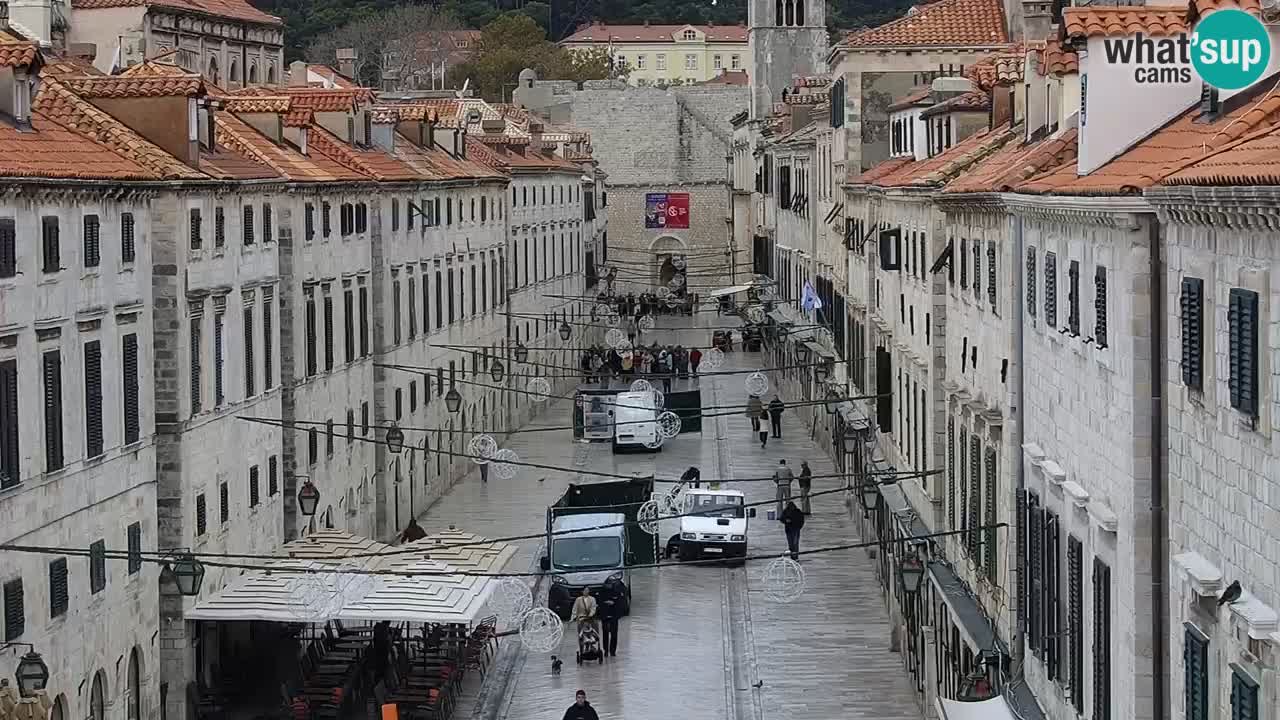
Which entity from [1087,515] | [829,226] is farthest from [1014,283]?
[829,226]

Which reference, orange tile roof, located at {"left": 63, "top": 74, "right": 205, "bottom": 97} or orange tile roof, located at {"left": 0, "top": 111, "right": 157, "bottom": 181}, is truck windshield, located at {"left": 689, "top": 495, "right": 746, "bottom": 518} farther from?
orange tile roof, located at {"left": 0, "top": 111, "right": 157, "bottom": 181}

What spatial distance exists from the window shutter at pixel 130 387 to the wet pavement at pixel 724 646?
6.99 m

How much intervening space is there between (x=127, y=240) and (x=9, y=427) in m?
6.05

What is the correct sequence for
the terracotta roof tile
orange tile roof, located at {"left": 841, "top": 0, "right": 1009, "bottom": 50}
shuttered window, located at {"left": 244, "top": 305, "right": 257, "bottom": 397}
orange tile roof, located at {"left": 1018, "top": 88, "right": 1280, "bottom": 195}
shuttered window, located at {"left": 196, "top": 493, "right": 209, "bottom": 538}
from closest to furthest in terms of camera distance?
orange tile roof, located at {"left": 1018, "top": 88, "right": 1280, "bottom": 195}, shuttered window, located at {"left": 196, "top": 493, "right": 209, "bottom": 538}, shuttered window, located at {"left": 244, "top": 305, "right": 257, "bottom": 397}, the terracotta roof tile, orange tile roof, located at {"left": 841, "top": 0, "right": 1009, "bottom": 50}

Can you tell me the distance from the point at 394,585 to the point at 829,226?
31516 mm

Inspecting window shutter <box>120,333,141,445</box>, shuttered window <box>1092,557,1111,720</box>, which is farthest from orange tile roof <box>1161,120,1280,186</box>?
window shutter <box>120,333,141,445</box>

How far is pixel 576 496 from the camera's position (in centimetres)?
4850

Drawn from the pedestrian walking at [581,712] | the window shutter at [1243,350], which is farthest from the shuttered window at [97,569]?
the window shutter at [1243,350]

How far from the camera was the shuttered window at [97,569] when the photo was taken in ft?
97.4

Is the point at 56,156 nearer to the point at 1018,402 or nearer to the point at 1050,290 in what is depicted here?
the point at 1018,402

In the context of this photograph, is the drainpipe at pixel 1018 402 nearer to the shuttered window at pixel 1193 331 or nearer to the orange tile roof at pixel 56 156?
the shuttered window at pixel 1193 331

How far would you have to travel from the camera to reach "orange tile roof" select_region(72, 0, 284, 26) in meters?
93.1

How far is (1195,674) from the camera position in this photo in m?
15.5

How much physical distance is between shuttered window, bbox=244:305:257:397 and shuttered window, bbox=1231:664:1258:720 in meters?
26.4
